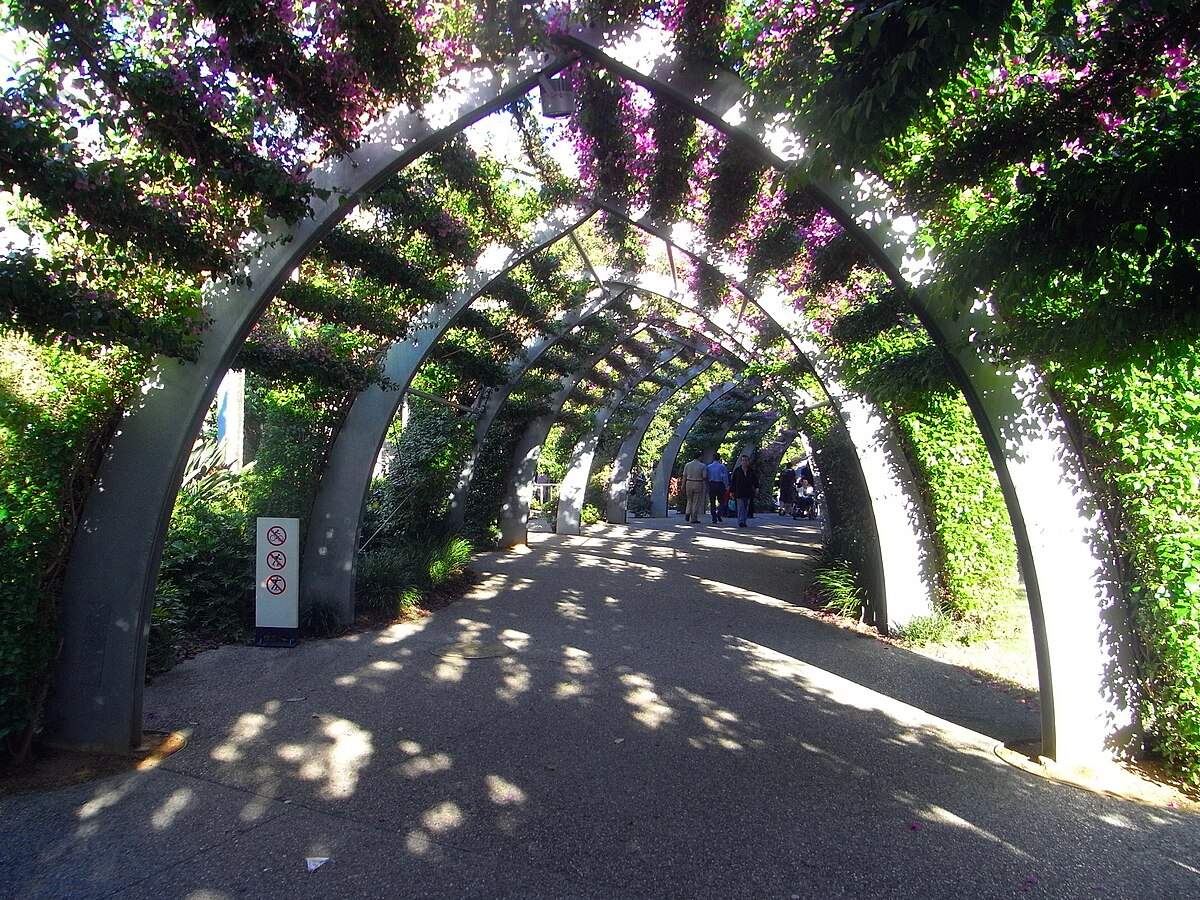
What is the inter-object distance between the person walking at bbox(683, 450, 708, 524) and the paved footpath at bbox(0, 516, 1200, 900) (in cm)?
1471

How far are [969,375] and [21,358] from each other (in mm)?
5179

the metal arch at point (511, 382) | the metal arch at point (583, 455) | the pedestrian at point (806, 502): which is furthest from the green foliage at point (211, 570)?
the pedestrian at point (806, 502)

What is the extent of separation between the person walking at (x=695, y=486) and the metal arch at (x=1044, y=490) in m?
17.0

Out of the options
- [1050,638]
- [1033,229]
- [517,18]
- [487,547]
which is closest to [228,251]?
[517,18]

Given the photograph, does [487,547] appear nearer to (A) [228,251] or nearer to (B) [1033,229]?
(A) [228,251]

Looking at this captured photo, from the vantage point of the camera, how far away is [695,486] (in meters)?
21.6

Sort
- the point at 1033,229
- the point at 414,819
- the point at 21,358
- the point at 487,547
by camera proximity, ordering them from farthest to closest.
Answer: the point at 487,547
the point at 21,358
the point at 414,819
the point at 1033,229

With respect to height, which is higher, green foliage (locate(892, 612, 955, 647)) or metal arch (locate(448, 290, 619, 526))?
metal arch (locate(448, 290, 619, 526))

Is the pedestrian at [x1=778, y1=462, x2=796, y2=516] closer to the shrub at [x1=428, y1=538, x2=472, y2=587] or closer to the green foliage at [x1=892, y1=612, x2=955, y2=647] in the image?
the shrub at [x1=428, y1=538, x2=472, y2=587]

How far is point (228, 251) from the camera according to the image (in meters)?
4.18

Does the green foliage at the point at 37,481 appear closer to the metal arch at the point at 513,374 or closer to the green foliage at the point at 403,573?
the green foliage at the point at 403,573

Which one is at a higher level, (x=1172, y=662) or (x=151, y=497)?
(x=151, y=497)

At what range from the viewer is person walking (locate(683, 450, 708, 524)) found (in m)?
21.4

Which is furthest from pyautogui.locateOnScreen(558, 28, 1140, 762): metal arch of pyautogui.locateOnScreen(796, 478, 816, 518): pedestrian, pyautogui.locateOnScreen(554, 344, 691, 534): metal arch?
pyautogui.locateOnScreen(796, 478, 816, 518): pedestrian
